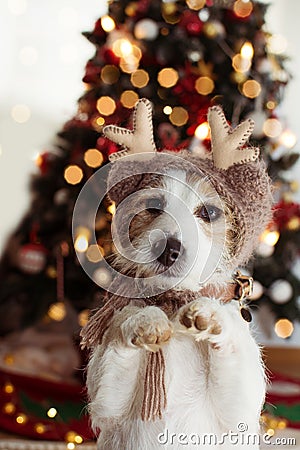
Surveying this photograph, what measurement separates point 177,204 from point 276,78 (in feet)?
3.67

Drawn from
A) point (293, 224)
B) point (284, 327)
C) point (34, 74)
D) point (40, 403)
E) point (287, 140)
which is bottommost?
point (40, 403)

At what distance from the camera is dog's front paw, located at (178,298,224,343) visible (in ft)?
2.02

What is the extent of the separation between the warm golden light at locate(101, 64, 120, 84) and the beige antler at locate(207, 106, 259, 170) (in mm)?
863

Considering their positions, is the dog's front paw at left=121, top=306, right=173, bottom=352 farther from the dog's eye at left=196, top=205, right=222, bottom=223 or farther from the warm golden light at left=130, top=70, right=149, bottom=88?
the warm golden light at left=130, top=70, right=149, bottom=88

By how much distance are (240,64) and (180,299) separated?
103 cm

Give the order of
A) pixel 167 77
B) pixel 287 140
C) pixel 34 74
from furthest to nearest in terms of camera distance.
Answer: pixel 34 74 → pixel 287 140 → pixel 167 77

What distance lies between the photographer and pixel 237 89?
1.58 metres

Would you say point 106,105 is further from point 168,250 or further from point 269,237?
point 168,250

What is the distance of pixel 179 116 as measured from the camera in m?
1.41

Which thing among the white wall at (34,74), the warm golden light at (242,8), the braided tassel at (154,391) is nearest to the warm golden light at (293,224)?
the warm golden light at (242,8)

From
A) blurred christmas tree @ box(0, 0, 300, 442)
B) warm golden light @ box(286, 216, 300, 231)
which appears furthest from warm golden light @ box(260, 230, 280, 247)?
warm golden light @ box(286, 216, 300, 231)

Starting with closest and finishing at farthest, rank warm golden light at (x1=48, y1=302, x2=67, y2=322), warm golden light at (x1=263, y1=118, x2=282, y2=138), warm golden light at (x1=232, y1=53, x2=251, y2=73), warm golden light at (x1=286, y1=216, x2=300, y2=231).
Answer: warm golden light at (x1=232, y1=53, x2=251, y2=73) < warm golden light at (x1=263, y1=118, x2=282, y2=138) < warm golden light at (x1=286, y1=216, x2=300, y2=231) < warm golden light at (x1=48, y1=302, x2=67, y2=322)

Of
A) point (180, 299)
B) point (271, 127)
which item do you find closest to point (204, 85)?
point (271, 127)

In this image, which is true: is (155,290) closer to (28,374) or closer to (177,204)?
(177,204)
